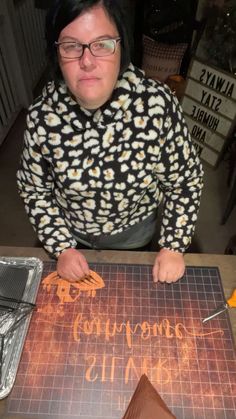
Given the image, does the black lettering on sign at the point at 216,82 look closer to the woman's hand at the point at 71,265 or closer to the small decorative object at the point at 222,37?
the small decorative object at the point at 222,37

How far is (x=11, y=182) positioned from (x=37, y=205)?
62.1 inches

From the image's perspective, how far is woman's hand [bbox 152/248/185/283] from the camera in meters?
0.80

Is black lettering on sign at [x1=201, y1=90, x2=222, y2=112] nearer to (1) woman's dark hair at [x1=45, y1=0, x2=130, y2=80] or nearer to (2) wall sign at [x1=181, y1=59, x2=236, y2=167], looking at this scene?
(2) wall sign at [x1=181, y1=59, x2=236, y2=167]

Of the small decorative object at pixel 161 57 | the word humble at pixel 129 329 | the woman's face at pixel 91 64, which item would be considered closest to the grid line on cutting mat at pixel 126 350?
the word humble at pixel 129 329

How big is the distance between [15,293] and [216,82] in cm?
184

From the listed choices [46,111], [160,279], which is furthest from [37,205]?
[160,279]

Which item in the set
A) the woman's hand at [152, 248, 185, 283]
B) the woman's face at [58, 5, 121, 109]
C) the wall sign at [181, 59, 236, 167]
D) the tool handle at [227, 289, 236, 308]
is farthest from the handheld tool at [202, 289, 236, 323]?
the wall sign at [181, 59, 236, 167]

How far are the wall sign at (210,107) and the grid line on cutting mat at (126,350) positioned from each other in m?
1.53

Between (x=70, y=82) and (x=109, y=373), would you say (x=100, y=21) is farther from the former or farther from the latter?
(x=109, y=373)

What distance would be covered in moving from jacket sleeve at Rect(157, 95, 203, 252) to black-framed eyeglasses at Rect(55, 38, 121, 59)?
202mm

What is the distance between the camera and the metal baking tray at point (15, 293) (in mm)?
669

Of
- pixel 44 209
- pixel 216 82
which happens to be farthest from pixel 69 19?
pixel 216 82

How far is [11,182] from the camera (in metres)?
2.32

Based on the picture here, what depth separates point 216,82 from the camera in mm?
2078
